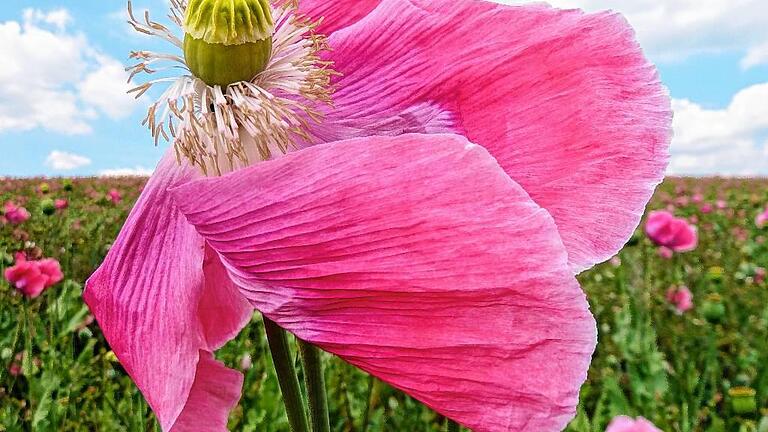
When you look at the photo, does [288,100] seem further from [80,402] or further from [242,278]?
[80,402]

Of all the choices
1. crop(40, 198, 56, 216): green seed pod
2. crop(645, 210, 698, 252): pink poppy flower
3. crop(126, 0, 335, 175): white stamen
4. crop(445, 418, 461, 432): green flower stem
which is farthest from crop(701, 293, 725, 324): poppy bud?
crop(40, 198, 56, 216): green seed pod

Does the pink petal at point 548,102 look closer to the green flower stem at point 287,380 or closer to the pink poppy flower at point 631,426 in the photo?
the green flower stem at point 287,380

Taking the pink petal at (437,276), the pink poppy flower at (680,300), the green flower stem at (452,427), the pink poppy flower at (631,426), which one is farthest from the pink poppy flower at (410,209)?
the pink poppy flower at (680,300)

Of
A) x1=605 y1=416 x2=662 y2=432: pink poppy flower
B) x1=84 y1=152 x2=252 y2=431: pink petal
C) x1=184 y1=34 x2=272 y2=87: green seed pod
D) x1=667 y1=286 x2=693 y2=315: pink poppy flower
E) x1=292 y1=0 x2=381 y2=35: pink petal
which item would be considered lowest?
x1=605 y1=416 x2=662 y2=432: pink poppy flower

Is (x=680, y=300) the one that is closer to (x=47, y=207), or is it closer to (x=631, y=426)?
(x=631, y=426)

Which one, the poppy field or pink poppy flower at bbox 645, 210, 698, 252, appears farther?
pink poppy flower at bbox 645, 210, 698, 252

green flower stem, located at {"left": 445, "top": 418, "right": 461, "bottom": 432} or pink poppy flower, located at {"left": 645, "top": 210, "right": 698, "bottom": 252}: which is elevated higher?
pink poppy flower, located at {"left": 645, "top": 210, "right": 698, "bottom": 252}

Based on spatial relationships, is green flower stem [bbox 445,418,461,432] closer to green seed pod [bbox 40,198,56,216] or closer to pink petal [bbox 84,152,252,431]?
pink petal [bbox 84,152,252,431]
